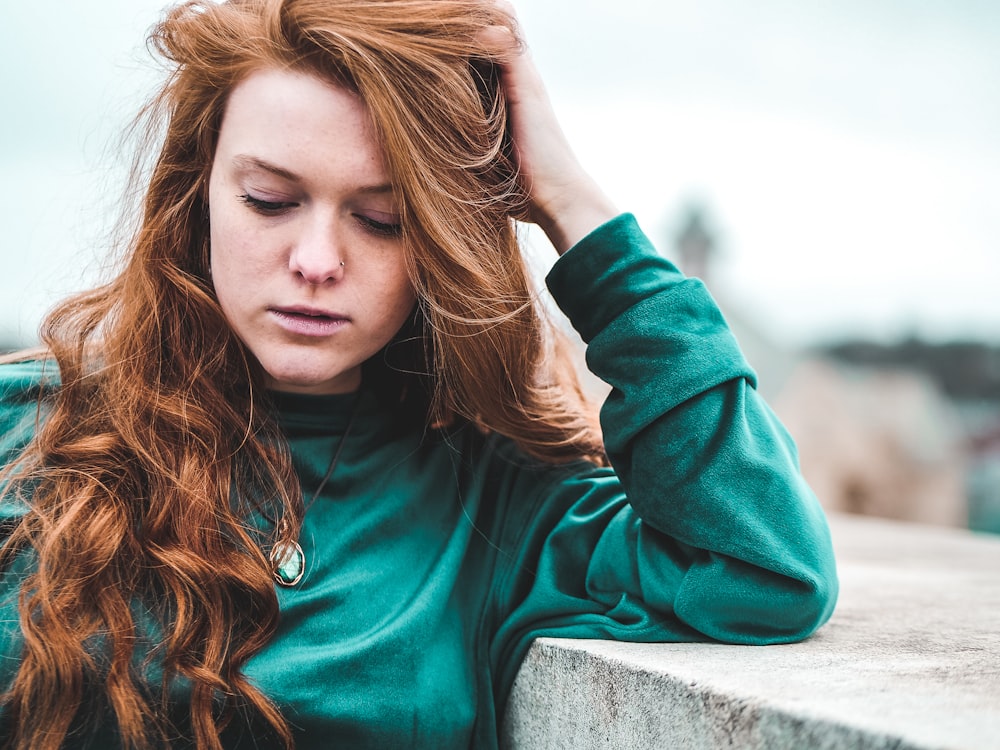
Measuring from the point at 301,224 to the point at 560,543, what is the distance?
2.50 feet

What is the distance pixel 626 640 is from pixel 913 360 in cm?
4740

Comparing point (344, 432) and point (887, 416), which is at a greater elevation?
point (344, 432)

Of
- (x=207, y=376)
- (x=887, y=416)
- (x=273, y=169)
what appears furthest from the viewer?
(x=887, y=416)

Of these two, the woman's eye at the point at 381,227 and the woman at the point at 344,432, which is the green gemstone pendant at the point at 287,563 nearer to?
the woman at the point at 344,432

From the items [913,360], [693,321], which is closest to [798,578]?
[693,321]

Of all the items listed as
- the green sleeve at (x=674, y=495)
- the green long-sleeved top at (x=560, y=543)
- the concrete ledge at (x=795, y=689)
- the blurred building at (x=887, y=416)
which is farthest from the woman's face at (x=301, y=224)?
the blurred building at (x=887, y=416)

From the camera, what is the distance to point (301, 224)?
1.58 m

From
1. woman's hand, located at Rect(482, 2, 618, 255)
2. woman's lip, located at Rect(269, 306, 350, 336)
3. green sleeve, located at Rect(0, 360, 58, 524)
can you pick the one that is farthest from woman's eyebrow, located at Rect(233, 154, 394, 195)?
green sleeve, located at Rect(0, 360, 58, 524)

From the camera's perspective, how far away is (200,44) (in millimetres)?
1705

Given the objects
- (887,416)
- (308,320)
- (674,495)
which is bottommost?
(887,416)

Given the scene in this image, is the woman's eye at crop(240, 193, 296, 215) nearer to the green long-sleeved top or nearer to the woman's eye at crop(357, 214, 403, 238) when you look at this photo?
the woman's eye at crop(357, 214, 403, 238)

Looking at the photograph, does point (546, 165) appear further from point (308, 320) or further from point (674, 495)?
point (674, 495)

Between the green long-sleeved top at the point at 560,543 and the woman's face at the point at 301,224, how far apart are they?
0.22 meters

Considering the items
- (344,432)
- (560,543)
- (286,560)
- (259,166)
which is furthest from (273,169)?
(560,543)
